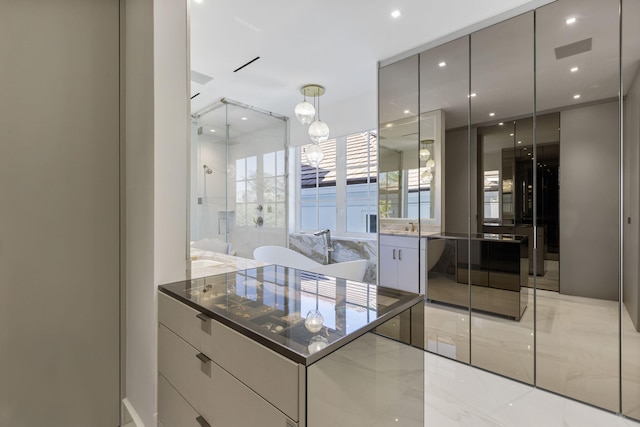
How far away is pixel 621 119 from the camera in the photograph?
176 cm

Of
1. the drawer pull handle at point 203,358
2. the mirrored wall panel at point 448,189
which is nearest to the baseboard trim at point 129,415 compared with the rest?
the drawer pull handle at point 203,358

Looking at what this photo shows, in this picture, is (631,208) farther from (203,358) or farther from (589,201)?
(203,358)

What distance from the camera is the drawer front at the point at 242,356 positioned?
30.7 inches

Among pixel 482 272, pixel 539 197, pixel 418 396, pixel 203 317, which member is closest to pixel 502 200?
pixel 539 197

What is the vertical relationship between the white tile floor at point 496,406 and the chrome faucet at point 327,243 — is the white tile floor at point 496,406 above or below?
below

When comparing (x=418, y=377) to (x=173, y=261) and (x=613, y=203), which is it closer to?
(x=173, y=261)

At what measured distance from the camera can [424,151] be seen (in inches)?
109

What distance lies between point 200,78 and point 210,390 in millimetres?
3463

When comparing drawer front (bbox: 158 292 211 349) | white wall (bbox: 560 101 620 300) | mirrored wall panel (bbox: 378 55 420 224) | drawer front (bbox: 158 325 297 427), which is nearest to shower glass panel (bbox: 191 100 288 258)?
mirrored wall panel (bbox: 378 55 420 224)

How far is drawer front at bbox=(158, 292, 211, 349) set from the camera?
115 cm

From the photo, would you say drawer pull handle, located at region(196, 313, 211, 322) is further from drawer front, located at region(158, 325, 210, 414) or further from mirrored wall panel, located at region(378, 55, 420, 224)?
mirrored wall panel, located at region(378, 55, 420, 224)

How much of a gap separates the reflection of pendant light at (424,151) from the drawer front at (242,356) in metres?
2.43

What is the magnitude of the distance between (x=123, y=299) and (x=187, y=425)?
0.82m

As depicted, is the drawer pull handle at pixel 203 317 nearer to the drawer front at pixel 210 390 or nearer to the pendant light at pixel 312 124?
the drawer front at pixel 210 390
